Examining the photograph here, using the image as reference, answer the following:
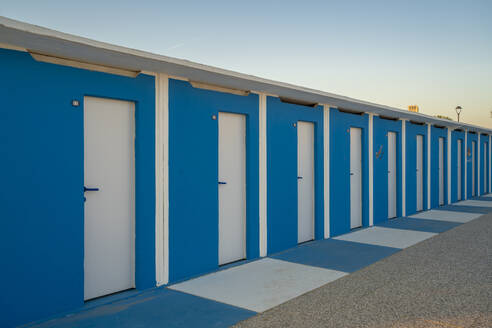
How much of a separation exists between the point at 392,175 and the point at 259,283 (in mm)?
7777

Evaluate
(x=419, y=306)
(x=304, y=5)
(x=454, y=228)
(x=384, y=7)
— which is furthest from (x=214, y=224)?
(x=384, y=7)

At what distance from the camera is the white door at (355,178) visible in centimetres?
994

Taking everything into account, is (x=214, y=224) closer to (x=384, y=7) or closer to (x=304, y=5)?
(x=304, y=5)

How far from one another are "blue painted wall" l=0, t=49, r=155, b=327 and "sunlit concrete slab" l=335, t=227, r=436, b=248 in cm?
575

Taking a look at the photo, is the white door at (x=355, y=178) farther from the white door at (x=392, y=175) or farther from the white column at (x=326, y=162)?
the white door at (x=392, y=175)

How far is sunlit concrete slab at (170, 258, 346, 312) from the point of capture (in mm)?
4715

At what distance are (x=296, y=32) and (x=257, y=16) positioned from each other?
1.31 meters

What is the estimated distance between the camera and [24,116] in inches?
161

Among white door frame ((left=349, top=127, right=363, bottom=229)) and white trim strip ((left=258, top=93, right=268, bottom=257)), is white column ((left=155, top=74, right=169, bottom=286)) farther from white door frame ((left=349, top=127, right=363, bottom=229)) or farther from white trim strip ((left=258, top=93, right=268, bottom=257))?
white door frame ((left=349, top=127, right=363, bottom=229))

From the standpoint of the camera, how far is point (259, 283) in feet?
17.6

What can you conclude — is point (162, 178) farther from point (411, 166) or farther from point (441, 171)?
point (441, 171)

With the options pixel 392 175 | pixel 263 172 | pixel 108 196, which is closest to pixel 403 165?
pixel 392 175

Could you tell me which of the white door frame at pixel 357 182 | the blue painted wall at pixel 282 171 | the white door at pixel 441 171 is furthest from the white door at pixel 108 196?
the white door at pixel 441 171

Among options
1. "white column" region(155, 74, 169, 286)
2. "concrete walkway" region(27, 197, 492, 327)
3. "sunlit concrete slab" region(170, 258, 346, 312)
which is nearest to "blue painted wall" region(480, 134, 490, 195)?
"concrete walkway" region(27, 197, 492, 327)
